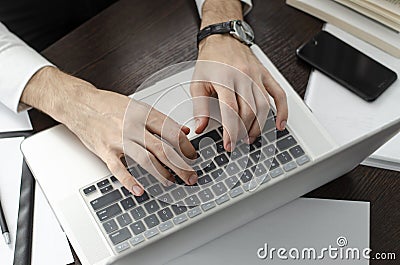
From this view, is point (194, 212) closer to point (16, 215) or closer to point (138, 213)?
point (138, 213)

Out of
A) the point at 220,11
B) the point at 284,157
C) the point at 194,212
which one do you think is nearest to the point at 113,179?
the point at 194,212

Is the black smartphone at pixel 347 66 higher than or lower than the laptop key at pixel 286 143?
higher

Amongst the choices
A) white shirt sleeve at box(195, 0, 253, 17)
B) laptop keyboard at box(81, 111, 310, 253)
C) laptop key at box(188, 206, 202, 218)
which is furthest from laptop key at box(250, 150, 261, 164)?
white shirt sleeve at box(195, 0, 253, 17)

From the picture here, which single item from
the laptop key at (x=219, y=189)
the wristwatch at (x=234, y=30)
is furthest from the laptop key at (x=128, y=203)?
the wristwatch at (x=234, y=30)

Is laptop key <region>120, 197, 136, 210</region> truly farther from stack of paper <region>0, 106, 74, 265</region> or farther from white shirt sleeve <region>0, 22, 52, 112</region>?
white shirt sleeve <region>0, 22, 52, 112</region>

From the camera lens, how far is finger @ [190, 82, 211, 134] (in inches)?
33.1

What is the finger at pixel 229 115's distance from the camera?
82 centimetres

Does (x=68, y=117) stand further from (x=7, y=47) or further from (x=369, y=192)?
(x=369, y=192)

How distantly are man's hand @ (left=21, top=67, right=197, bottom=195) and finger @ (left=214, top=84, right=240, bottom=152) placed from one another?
A: 5cm

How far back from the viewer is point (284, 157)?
0.82 metres

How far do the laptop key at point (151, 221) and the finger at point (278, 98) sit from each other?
0.21 meters

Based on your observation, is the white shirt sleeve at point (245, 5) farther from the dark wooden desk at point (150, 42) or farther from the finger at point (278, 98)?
the finger at point (278, 98)

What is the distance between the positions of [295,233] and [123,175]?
0.79 ft

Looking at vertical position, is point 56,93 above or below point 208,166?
above
